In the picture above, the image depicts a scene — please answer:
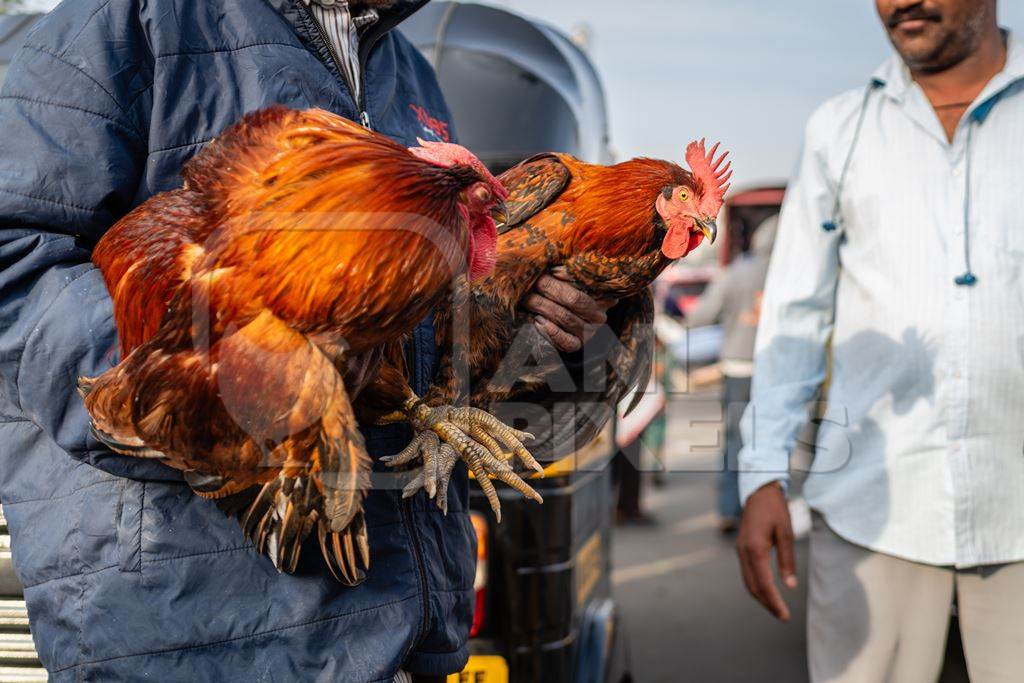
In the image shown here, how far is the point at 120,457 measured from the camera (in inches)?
55.9

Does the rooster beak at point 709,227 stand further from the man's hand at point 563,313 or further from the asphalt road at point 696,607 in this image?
the asphalt road at point 696,607

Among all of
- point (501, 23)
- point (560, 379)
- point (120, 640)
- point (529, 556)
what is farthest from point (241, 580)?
point (501, 23)

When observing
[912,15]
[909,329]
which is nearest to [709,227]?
[909,329]

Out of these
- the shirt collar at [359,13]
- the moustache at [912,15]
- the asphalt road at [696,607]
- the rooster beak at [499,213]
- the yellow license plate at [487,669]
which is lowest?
the asphalt road at [696,607]

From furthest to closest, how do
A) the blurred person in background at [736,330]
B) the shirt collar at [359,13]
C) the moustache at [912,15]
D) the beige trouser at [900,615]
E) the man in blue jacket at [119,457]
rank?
1. the blurred person in background at [736,330]
2. the moustache at [912,15]
3. the beige trouser at [900,615]
4. the shirt collar at [359,13]
5. the man in blue jacket at [119,457]

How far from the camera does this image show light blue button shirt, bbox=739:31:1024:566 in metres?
2.42

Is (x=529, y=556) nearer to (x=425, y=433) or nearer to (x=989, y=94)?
(x=425, y=433)

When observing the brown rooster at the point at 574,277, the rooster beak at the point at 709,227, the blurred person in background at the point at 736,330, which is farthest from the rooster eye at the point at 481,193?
the blurred person in background at the point at 736,330

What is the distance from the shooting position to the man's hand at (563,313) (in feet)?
6.32

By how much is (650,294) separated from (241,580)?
115 centimetres

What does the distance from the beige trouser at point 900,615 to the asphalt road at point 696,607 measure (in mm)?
539

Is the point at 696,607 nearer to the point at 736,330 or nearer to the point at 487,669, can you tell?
the point at 736,330

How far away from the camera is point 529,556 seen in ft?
9.23

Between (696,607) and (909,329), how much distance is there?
3.81 meters
